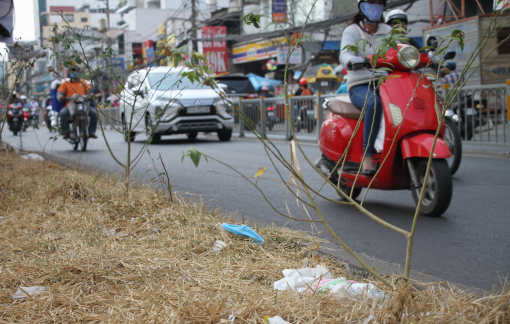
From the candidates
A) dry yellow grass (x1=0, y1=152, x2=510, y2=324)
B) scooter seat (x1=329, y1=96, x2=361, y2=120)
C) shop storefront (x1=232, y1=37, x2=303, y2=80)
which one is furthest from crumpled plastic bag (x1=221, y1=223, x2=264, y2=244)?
shop storefront (x1=232, y1=37, x2=303, y2=80)

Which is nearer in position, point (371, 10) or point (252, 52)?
point (371, 10)

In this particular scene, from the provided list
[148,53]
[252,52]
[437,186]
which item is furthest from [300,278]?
[252,52]

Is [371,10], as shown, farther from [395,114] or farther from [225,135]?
[225,135]

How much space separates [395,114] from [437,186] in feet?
2.17

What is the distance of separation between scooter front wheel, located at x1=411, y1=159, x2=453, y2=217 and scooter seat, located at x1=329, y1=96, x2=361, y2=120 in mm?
777

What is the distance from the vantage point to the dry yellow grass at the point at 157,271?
1814mm

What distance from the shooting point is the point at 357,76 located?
4.65 meters

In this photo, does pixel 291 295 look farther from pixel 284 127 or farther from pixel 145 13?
pixel 145 13

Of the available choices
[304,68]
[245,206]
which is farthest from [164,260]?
[304,68]

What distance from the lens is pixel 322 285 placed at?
227 centimetres

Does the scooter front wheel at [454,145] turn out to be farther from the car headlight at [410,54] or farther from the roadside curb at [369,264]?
the roadside curb at [369,264]

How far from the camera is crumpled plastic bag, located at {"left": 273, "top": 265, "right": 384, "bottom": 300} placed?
80.5 inches

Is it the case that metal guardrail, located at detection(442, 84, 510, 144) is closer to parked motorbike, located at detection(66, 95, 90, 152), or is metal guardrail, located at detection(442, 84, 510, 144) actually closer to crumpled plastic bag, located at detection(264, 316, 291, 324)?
parked motorbike, located at detection(66, 95, 90, 152)

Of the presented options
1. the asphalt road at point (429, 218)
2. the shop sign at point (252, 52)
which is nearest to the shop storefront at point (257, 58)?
the shop sign at point (252, 52)
